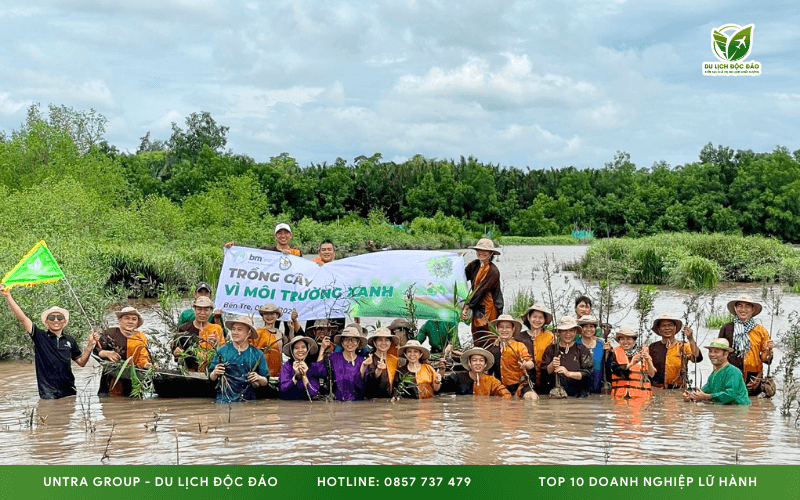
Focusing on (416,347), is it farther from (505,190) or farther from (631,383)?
(505,190)

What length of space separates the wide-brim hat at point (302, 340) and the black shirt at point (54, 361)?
2.25 meters

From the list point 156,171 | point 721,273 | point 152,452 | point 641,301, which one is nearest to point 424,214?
point 156,171

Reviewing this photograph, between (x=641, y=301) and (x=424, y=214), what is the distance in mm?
54406

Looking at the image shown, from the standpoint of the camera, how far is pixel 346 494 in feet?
20.9

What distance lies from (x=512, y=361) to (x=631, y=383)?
52.8 inches

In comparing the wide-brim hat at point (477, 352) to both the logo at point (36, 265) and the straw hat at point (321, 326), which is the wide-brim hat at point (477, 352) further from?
the logo at point (36, 265)

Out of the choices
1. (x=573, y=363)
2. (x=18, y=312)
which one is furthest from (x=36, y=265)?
(x=573, y=363)

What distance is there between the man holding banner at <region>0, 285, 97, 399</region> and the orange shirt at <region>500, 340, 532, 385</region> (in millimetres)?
4456

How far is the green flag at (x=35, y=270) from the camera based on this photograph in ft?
32.1

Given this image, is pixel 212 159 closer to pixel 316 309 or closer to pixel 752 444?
pixel 316 309

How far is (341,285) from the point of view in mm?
11156

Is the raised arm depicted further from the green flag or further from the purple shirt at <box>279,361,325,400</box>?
the purple shirt at <box>279,361,325,400</box>

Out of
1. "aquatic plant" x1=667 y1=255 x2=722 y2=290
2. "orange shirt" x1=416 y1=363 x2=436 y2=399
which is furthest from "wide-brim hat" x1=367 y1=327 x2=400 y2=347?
"aquatic plant" x1=667 y1=255 x2=722 y2=290

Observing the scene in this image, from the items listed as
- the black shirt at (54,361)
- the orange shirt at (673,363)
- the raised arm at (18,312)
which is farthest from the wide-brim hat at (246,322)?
the orange shirt at (673,363)
